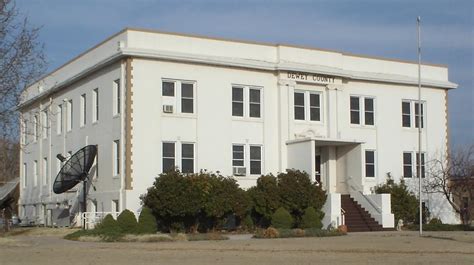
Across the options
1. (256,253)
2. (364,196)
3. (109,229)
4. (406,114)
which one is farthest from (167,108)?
(406,114)

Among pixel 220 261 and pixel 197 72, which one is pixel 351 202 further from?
pixel 220 261

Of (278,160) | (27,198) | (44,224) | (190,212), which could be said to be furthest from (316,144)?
(27,198)

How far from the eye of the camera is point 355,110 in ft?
139

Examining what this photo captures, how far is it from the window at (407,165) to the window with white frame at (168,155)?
14.8 m

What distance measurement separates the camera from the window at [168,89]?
36562mm

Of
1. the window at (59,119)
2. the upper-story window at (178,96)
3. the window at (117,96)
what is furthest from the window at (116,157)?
the window at (59,119)

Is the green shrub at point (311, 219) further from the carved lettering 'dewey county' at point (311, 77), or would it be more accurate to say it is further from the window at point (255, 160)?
the carved lettering 'dewey county' at point (311, 77)

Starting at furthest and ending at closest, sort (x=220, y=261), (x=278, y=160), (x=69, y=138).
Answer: (x=69, y=138), (x=278, y=160), (x=220, y=261)

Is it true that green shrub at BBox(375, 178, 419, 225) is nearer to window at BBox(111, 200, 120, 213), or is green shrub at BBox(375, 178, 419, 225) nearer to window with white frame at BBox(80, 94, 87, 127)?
window at BBox(111, 200, 120, 213)

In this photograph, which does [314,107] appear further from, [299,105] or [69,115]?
[69,115]

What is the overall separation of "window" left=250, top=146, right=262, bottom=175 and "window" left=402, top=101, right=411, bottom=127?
1020cm

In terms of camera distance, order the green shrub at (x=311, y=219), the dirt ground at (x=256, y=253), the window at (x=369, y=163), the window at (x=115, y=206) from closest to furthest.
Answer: the dirt ground at (x=256, y=253) → the green shrub at (x=311, y=219) → the window at (x=115, y=206) → the window at (x=369, y=163)

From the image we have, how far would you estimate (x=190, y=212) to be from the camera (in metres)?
33.3

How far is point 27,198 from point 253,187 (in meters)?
19.9
